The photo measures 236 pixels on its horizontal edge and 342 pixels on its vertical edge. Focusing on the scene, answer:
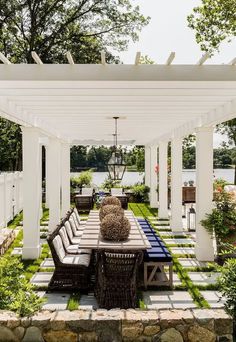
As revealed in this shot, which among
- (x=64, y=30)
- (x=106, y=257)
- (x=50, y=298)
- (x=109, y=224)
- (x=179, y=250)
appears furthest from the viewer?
(x=64, y=30)

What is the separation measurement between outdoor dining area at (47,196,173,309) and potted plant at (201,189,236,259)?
1370mm

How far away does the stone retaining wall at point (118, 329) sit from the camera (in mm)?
4098

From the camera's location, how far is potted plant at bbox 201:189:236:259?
8914mm

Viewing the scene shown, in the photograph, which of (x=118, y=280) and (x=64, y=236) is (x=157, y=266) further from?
(x=64, y=236)

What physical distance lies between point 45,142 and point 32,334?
46.2ft

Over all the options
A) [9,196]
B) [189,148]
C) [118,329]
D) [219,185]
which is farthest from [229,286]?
[189,148]

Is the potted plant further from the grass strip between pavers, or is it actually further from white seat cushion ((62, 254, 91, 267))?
white seat cushion ((62, 254, 91, 267))

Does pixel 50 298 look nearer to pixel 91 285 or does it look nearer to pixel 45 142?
pixel 91 285

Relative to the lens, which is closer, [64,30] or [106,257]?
[106,257]

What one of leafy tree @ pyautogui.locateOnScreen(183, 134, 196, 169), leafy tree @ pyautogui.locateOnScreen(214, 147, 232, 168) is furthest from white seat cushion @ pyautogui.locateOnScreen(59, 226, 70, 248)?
leafy tree @ pyautogui.locateOnScreen(214, 147, 232, 168)

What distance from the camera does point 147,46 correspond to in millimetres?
23188

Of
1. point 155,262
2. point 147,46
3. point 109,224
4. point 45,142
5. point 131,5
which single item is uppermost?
point 131,5

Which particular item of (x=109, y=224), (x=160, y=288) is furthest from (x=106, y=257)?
(x=160, y=288)

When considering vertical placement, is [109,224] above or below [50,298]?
above
